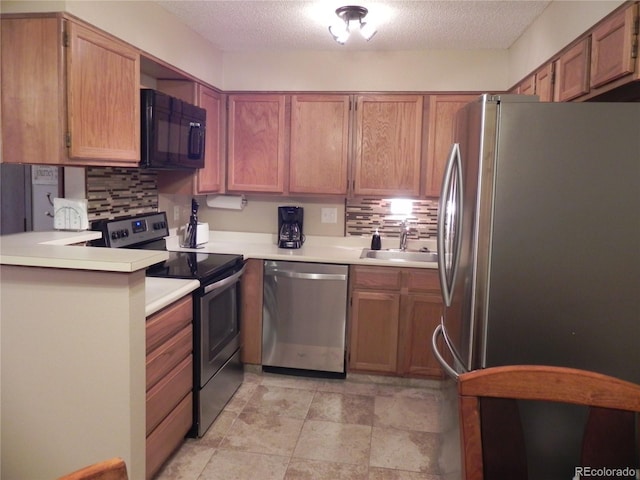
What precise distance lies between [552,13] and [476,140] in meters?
1.17

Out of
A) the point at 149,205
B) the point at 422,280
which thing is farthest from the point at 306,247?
the point at 149,205

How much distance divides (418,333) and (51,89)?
2.50 meters

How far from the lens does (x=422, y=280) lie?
10.8 ft

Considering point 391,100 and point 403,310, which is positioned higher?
point 391,100

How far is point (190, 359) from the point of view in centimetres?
253

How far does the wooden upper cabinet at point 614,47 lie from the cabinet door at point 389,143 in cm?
157

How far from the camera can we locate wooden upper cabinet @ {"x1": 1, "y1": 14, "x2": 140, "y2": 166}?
6.72 ft

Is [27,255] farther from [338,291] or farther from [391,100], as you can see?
[391,100]

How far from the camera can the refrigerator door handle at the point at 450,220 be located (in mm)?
2010

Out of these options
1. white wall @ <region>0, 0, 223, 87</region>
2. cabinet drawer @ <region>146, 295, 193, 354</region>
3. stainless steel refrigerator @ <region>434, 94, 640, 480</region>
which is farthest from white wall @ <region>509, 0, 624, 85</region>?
cabinet drawer @ <region>146, 295, 193, 354</region>

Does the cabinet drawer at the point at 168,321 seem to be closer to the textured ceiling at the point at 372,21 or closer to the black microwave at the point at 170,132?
the black microwave at the point at 170,132

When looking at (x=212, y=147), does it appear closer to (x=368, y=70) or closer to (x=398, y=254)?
(x=368, y=70)

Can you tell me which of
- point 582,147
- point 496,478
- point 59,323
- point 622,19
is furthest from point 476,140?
point 59,323

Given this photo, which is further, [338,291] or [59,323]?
[338,291]
